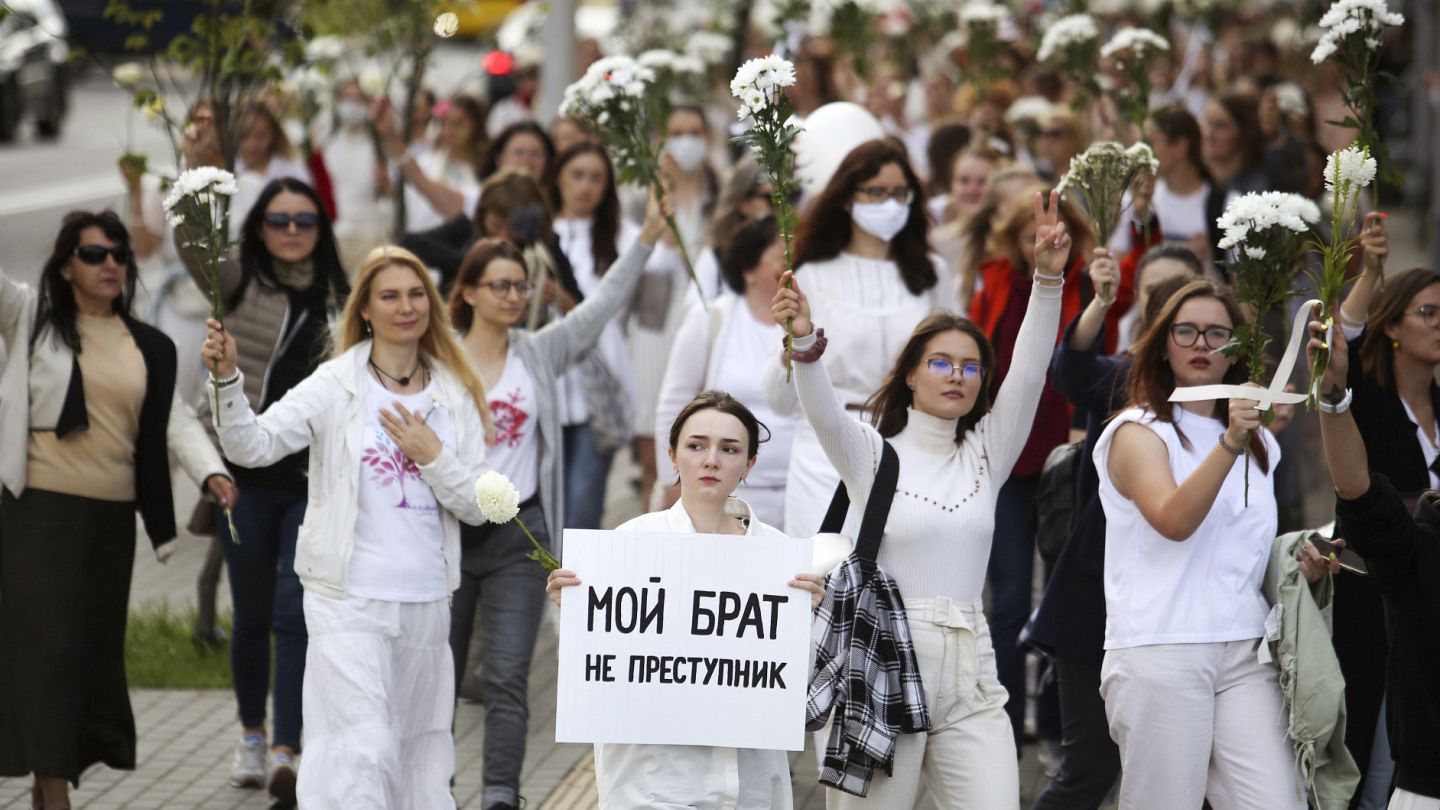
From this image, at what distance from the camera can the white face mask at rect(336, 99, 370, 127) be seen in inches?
525

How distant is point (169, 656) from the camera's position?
28.9 feet

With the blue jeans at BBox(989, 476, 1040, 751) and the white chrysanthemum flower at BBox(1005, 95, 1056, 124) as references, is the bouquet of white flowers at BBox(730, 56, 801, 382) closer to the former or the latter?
the blue jeans at BBox(989, 476, 1040, 751)

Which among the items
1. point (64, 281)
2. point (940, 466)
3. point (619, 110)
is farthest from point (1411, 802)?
point (64, 281)

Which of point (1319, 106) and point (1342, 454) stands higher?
point (1319, 106)

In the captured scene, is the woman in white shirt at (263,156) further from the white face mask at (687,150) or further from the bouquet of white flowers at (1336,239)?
the bouquet of white flowers at (1336,239)

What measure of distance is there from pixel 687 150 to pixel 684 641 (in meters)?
6.23

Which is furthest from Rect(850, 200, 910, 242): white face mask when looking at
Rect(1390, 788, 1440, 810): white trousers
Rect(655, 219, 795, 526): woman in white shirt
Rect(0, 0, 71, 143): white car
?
Rect(0, 0, 71, 143): white car

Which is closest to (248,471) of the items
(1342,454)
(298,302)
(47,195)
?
(298,302)

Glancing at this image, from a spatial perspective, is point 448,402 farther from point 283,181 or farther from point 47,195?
point 47,195

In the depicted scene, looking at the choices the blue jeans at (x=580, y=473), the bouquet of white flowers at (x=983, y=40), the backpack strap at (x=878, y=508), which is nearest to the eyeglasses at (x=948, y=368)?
the backpack strap at (x=878, y=508)

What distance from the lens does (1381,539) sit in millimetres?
5023

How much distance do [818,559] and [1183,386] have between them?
1206mm

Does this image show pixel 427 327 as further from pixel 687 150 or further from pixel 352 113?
pixel 352 113

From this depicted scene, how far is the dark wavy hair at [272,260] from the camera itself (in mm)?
7312
